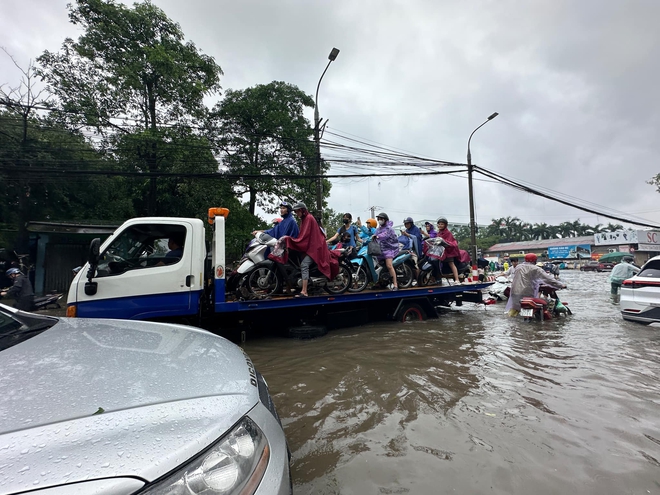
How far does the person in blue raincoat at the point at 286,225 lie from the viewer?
556 centimetres

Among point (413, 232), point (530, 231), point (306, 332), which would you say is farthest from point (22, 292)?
point (530, 231)

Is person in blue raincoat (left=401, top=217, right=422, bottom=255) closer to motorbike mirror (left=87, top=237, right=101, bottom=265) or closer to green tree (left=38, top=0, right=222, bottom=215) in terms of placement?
motorbike mirror (left=87, top=237, right=101, bottom=265)

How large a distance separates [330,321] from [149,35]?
1375cm

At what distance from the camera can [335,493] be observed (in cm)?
188

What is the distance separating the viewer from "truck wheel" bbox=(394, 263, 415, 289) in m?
6.96

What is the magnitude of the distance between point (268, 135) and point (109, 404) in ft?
47.1

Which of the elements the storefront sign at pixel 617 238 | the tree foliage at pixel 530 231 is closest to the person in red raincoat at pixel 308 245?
the storefront sign at pixel 617 238

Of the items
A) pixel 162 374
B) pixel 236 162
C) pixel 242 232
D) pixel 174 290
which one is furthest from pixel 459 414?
pixel 236 162

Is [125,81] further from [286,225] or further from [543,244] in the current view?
[543,244]

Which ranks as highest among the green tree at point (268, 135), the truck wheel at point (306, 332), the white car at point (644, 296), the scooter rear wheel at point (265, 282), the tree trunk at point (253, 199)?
the green tree at point (268, 135)

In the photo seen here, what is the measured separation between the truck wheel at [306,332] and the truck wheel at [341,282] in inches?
29.1

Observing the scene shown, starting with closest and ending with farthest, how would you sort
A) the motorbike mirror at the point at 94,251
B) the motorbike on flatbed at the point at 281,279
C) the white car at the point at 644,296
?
the motorbike mirror at the point at 94,251 < the motorbike on flatbed at the point at 281,279 < the white car at the point at 644,296

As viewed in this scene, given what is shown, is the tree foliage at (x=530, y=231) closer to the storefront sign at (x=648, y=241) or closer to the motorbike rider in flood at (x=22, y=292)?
the storefront sign at (x=648, y=241)

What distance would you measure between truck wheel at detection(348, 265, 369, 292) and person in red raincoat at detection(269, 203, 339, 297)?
2.88 feet
